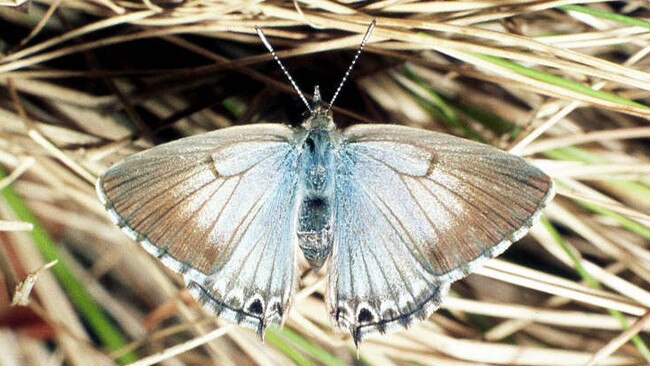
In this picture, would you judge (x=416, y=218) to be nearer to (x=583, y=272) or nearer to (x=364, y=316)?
(x=364, y=316)

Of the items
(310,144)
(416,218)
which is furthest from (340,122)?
(416,218)

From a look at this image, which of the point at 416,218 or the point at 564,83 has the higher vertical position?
the point at 564,83

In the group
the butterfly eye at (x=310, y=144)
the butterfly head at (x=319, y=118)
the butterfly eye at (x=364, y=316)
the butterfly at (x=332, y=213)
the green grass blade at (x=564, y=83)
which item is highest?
the green grass blade at (x=564, y=83)

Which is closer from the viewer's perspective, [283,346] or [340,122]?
[283,346]

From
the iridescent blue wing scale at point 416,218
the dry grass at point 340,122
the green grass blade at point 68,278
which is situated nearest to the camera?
the iridescent blue wing scale at point 416,218

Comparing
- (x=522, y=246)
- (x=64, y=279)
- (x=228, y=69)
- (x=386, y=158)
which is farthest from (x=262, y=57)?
(x=522, y=246)

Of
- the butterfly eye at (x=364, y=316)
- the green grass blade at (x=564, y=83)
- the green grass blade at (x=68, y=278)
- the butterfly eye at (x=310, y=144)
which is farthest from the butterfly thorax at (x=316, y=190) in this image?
the green grass blade at (x=68, y=278)

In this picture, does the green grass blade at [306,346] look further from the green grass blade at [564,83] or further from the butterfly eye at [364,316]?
the green grass blade at [564,83]
